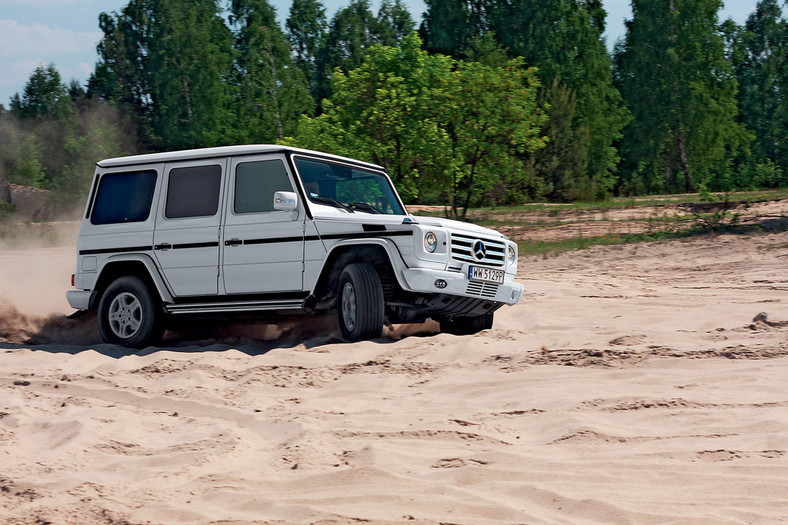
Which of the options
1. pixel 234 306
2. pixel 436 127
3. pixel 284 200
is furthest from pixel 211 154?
pixel 436 127

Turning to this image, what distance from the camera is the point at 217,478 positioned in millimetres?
3973

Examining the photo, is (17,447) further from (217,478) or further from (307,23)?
(307,23)

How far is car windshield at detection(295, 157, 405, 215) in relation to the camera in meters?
8.20

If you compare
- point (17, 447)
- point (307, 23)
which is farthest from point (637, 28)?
point (17, 447)

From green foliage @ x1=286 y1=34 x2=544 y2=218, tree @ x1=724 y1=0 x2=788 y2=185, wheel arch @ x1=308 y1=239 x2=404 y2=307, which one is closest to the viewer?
wheel arch @ x1=308 y1=239 x2=404 y2=307

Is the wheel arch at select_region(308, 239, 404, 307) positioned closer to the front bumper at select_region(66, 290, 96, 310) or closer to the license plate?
the license plate

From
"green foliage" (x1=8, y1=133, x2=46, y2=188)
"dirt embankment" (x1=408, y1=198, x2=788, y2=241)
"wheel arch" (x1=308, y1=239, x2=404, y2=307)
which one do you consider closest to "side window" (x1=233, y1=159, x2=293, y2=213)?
"wheel arch" (x1=308, y1=239, x2=404, y2=307)

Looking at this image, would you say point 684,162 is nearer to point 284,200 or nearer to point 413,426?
point 284,200

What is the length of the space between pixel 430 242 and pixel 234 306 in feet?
6.70

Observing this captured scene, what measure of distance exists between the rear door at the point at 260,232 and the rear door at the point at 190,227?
15 centimetres

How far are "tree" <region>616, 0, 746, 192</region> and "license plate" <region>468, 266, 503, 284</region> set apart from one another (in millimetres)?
42267

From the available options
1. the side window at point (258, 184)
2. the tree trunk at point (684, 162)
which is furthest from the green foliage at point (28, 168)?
the side window at point (258, 184)

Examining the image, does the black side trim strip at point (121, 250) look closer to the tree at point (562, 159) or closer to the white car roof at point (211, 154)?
the white car roof at point (211, 154)

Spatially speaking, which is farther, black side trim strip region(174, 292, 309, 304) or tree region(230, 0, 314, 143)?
tree region(230, 0, 314, 143)
